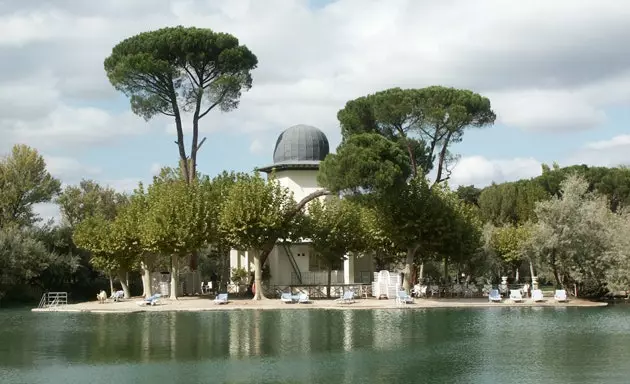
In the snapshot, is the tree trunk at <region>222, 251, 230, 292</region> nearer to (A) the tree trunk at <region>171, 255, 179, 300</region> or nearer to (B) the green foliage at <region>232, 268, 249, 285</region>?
(B) the green foliage at <region>232, 268, 249, 285</region>

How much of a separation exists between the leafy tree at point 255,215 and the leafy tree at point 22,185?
58.4ft

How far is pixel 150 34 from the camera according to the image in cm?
4878

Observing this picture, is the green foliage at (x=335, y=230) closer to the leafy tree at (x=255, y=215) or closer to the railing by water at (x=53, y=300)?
the leafy tree at (x=255, y=215)

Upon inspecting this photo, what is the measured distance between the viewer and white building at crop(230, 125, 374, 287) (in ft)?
172

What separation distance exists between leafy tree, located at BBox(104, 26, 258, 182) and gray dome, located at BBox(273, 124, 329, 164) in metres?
6.76

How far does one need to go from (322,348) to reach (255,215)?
18.1 meters

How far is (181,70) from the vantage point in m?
49.8

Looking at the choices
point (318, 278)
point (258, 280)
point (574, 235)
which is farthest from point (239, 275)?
point (574, 235)

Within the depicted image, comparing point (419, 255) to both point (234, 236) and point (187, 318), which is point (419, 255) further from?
point (187, 318)

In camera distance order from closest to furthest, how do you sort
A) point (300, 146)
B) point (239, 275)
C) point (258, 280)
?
point (258, 280) → point (239, 275) → point (300, 146)

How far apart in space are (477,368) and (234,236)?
23073 millimetres

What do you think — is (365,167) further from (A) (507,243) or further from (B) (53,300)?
(B) (53,300)

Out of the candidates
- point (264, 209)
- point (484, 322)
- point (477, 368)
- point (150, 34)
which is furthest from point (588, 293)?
point (150, 34)

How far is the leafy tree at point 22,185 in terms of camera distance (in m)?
52.4
